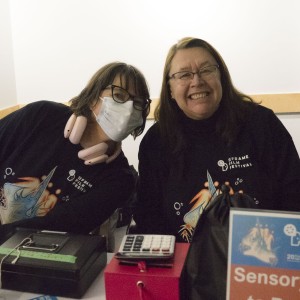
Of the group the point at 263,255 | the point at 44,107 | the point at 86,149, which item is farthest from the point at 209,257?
the point at 44,107

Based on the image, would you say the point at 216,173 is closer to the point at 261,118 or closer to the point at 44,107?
the point at 261,118

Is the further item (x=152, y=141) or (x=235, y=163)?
(x=152, y=141)

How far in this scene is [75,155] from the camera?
1343 mm

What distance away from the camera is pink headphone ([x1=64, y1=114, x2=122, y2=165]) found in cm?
130

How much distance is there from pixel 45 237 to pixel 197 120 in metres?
0.78

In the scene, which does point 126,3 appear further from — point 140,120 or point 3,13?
point 140,120

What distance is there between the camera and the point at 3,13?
280cm

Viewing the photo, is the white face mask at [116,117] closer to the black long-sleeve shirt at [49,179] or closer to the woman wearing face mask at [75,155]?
the woman wearing face mask at [75,155]

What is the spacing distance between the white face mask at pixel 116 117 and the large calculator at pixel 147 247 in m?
0.61

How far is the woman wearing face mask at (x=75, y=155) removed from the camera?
1.31m

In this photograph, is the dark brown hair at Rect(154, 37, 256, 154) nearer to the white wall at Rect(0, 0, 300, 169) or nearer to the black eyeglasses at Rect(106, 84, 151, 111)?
the black eyeglasses at Rect(106, 84, 151, 111)

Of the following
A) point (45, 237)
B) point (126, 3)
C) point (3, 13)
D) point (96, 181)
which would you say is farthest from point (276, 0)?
point (45, 237)

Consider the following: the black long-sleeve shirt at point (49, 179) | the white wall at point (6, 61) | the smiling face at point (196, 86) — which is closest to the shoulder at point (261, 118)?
the smiling face at point (196, 86)

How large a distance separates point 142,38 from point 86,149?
1631mm
